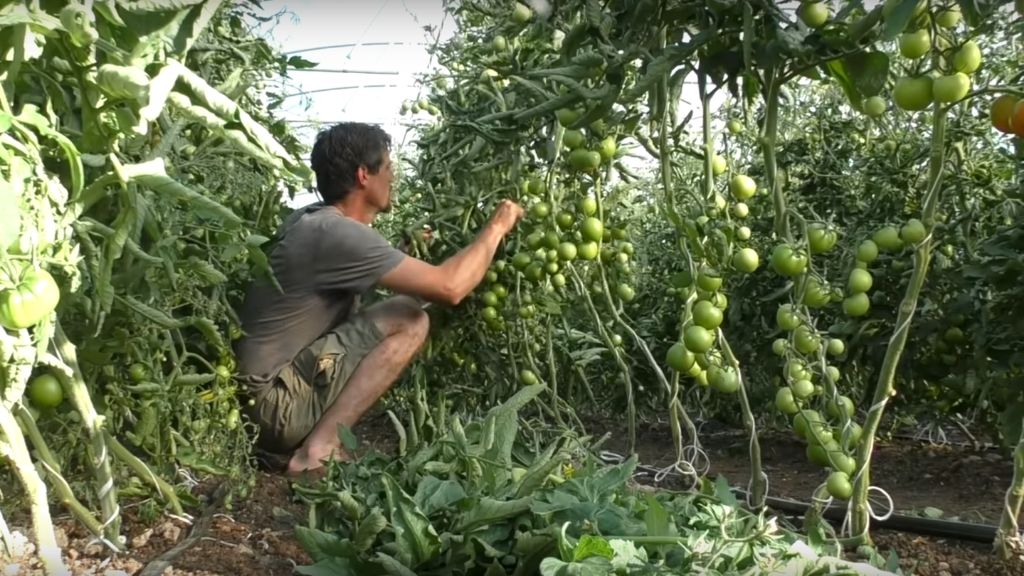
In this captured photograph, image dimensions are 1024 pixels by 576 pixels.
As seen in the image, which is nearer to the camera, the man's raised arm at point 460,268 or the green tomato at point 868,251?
the green tomato at point 868,251

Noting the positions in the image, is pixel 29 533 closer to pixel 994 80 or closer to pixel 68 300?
pixel 68 300

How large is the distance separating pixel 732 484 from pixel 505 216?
0.95 metres

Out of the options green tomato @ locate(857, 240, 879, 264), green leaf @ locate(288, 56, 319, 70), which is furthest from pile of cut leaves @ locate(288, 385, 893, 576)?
green leaf @ locate(288, 56, 319, 70)

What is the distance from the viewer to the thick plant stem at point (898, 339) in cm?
158

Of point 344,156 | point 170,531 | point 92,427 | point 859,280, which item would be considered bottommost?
point 170,531

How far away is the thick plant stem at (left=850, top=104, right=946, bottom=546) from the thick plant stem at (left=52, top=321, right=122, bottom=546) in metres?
1.24

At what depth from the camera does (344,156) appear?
110 inches

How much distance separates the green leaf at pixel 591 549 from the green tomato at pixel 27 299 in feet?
2.35

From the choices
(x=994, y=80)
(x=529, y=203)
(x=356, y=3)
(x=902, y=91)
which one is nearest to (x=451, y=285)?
(x=529, y=203)

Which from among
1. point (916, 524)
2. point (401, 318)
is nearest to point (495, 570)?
point (916, 524)

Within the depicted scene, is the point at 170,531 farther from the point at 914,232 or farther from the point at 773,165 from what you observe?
the point at 914,232

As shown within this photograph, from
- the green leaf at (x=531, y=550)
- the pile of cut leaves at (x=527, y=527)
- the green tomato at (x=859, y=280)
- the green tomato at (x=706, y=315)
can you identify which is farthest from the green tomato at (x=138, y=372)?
the green tomato at (x=859, y=280)

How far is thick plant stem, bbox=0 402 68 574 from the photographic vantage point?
132 cm

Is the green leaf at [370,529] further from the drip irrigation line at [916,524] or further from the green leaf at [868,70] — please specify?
the green leaf at [868,70]
